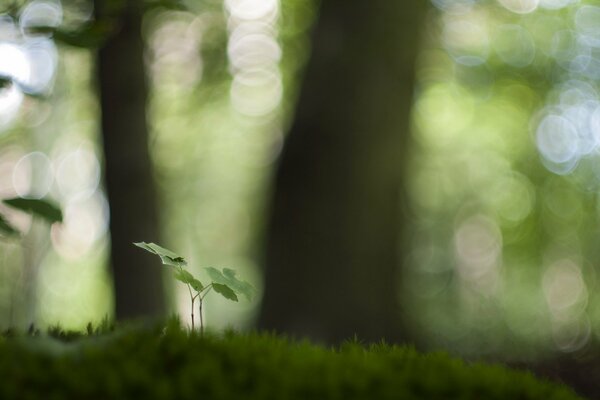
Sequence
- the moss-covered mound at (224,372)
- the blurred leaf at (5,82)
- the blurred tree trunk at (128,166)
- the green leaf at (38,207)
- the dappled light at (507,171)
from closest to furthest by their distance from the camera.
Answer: the moss-covered mound at (224,372) → the green leaf at (38,207) → the blurred leaf at (5,82) → the blurred tree trunk at (128,166) → the dappled light at (507,171)

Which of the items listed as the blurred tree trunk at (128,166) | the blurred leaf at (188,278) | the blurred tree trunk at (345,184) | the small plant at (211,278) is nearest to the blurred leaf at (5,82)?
the small plant at (211,278)

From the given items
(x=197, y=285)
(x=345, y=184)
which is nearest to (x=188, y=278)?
(x=197, y=285)

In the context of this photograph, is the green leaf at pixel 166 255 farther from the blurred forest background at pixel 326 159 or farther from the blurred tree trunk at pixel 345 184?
the blurred tree trunk at pixel 345 184

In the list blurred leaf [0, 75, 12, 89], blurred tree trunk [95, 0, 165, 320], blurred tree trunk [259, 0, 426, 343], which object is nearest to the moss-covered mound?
blurred leaf [0, 75, 12, 89]

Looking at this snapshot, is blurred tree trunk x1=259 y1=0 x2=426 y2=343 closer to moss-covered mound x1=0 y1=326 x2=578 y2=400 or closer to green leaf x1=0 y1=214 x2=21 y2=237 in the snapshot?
moss-covered mound x1=0 y1=326 x2=578 y2=400

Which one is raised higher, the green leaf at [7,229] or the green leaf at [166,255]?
the green leaf at [7,229]

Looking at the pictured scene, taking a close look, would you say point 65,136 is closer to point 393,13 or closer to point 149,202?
point 149,202

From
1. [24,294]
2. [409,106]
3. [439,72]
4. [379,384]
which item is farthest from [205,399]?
[24,294]
